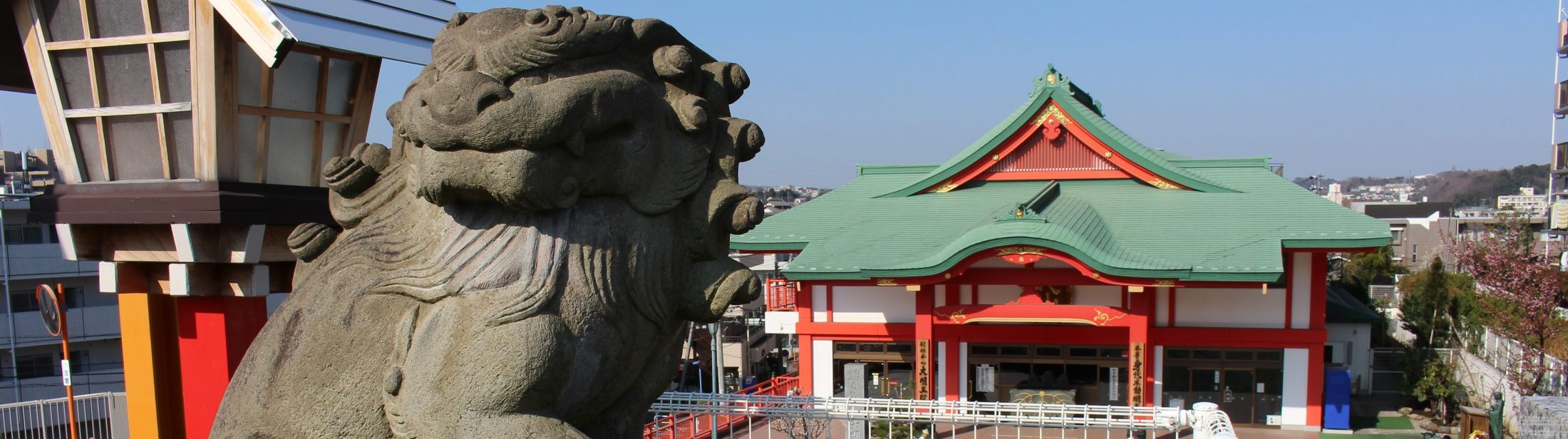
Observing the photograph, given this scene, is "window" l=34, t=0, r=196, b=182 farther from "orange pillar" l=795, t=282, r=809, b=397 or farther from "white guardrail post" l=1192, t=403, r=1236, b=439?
"orange pillar" l=795, t=282, r=809, b=397

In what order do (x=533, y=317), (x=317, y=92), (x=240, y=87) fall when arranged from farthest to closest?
(x=317, y=92)
(x=240, y=87)
(x=533, y=317)

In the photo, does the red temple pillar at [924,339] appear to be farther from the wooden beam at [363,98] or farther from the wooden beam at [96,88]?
the wooden beam at [96,88]

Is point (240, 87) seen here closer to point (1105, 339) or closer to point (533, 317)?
point (533, 317)

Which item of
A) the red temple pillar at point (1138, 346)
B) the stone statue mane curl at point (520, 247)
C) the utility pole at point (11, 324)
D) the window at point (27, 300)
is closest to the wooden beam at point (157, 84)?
the stone statue mane curl at point (520, 247)

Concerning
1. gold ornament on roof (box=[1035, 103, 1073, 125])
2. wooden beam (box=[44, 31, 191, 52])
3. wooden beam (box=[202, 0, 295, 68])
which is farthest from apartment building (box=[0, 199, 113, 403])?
wooden beam (box=[202, 0, 295, 68])

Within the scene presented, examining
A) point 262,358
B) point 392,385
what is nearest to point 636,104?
point 392,385

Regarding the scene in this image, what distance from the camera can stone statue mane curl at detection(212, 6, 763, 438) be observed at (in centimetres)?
273

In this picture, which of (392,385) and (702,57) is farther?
(702,57)

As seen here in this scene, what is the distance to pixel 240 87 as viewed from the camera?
513 centimetres

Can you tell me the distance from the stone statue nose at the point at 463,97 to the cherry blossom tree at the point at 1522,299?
15722 mm

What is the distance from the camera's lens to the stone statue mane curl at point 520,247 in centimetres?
273

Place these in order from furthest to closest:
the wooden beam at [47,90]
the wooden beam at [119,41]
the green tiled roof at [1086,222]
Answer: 1. the green tiled roof at [1086,222]
2. the wooden beam at [47,90]
3. the wooden beam at [119,41]

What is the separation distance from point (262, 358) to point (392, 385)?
606mm

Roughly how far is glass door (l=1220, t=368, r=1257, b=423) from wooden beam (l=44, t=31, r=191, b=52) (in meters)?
14.4
